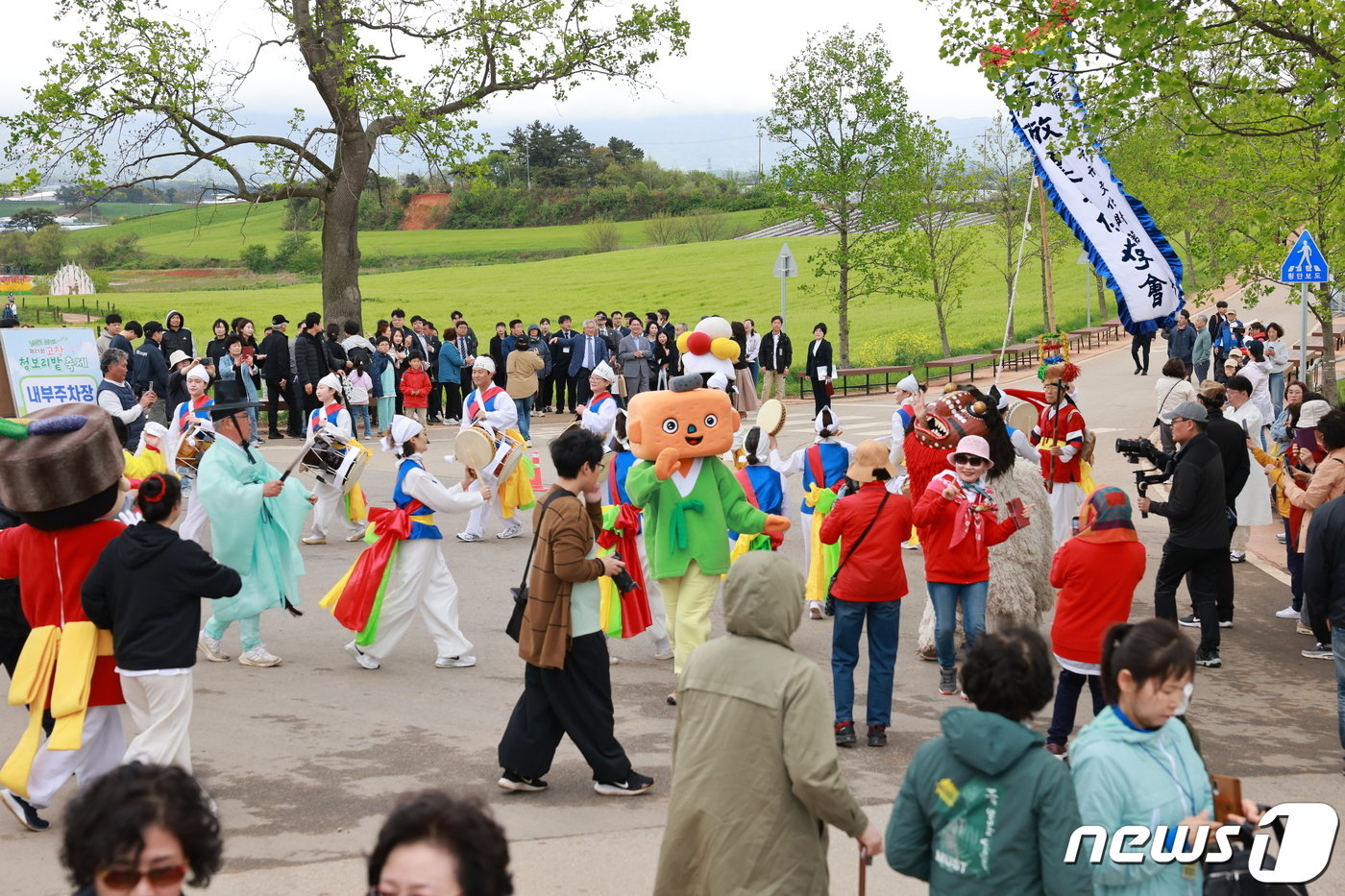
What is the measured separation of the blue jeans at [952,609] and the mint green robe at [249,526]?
4312mm

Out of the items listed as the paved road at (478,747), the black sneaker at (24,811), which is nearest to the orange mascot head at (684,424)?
the paved road at (478,747)

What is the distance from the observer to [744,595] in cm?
427

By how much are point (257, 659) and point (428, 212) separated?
296ft

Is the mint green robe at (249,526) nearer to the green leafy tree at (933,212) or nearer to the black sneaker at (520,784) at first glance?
the black sneaker at (520,784)

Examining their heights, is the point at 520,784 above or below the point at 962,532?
below

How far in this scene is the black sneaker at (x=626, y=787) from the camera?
21.6 feet

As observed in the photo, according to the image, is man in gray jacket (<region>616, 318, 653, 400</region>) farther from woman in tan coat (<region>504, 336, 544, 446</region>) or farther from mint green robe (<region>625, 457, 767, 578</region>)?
mint green robe (<region>625, 457, 767, 578</region>)

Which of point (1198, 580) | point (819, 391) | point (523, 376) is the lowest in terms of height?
point (819, 391)

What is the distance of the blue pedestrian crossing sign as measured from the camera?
44.2 ft

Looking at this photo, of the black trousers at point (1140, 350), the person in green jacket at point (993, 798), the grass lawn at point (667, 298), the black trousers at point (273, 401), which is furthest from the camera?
the grass lawn at point (667, 298)

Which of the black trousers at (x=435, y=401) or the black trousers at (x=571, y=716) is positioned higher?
the black trousers at (x=571, y=716)

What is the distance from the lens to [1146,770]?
3760 millimetres

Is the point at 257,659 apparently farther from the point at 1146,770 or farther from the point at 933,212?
the point at 933,212

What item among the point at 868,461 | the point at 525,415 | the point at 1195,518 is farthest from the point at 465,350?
the point at 868,461
